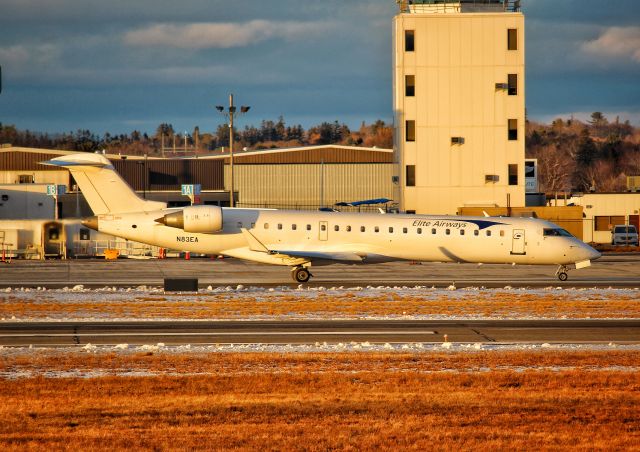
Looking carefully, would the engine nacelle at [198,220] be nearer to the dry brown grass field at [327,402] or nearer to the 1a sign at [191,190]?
the dry brown grass field at [327,402]

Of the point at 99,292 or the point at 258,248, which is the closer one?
the point at 99,292

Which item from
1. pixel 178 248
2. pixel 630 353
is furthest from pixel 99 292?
pixel 630 353

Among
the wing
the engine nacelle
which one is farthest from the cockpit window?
the engine nacelle

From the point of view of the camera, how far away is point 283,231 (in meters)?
39.5

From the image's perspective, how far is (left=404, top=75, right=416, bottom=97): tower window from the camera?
63.5 metres

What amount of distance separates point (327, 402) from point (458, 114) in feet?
165

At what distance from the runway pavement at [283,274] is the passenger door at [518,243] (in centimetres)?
134

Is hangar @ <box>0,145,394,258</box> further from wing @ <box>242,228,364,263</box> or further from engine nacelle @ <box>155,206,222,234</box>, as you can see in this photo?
wing @ <box>242,228,364,263</box>

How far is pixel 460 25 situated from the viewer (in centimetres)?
6284

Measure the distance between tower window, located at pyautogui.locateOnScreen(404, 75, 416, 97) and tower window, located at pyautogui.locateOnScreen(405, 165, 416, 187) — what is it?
200 inches

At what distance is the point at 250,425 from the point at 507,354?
859 cm

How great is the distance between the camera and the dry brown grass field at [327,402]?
525 inches

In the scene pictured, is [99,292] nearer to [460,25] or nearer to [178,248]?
[178,248]

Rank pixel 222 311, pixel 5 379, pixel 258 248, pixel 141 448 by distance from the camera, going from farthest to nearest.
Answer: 1. pixel 258 248
2. pixel 222 311
3. pixel 5 379
4. pixel 141 448
